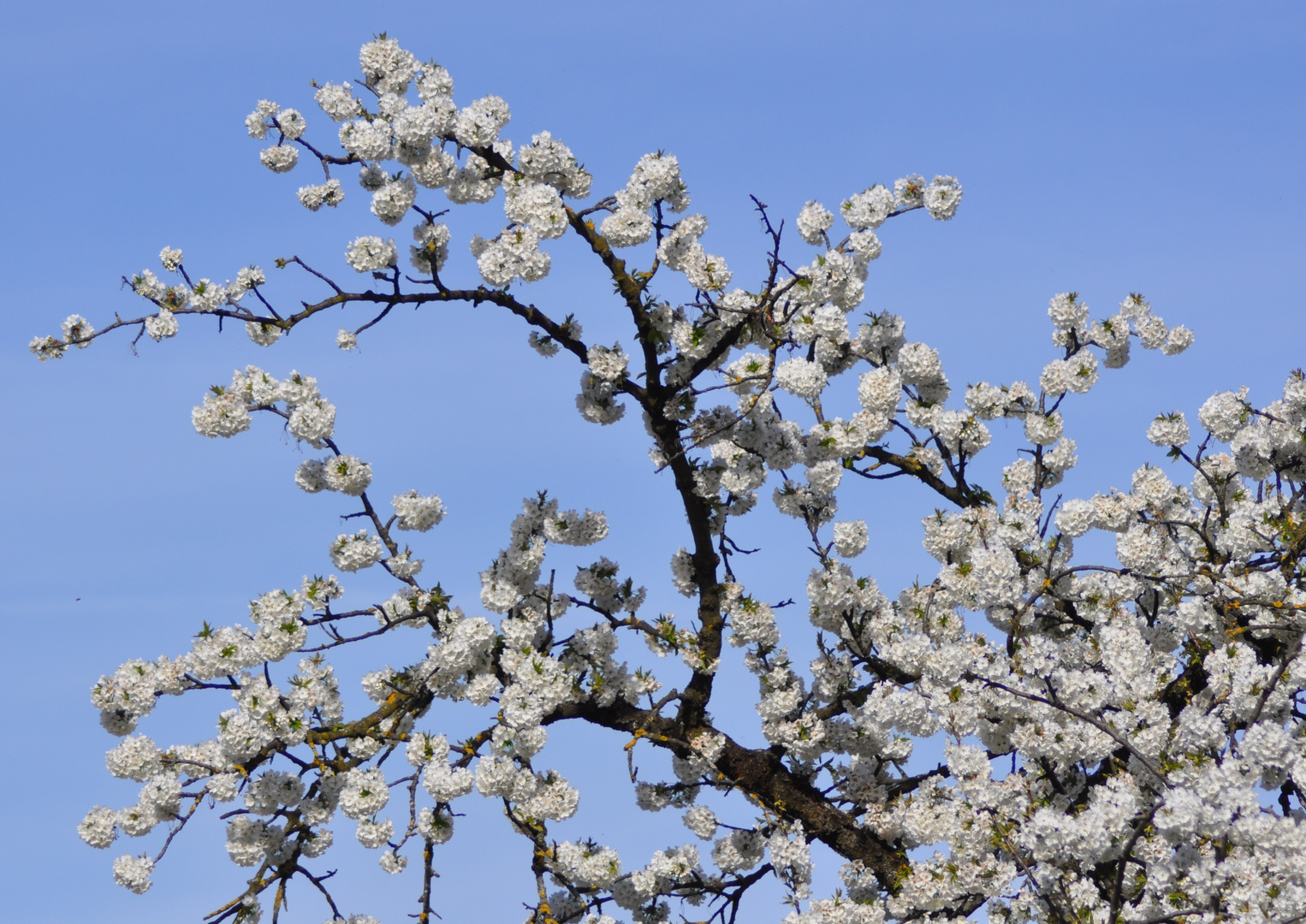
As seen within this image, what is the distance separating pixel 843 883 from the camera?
9.34 m

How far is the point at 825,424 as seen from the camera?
8883 millimetres

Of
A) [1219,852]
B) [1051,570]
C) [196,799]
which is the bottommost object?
[1219,852]

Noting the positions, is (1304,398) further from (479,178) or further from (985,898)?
(479,178)

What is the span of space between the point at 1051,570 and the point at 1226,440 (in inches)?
77.7

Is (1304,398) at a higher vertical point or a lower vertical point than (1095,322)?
lower

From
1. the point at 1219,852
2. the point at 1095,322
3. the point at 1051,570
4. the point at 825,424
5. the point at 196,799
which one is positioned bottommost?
the point at 1219,852

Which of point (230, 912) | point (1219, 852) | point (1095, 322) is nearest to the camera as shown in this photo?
point (1219, 852)

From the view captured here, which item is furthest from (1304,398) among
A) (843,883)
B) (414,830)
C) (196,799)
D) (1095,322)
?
(196,799)

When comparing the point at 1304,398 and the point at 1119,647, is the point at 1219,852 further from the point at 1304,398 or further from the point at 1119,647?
the point at 1304,398

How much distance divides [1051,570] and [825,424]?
223 cm

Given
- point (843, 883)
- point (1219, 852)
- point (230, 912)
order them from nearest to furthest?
point (1219, 852)
point (230, 912)
point (843, 883)

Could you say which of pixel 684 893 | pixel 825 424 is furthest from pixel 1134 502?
pixel 684 893

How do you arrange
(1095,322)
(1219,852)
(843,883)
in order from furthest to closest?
(1095,322), (843,883), (1219,852)

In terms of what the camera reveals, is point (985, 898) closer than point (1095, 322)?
Yes
